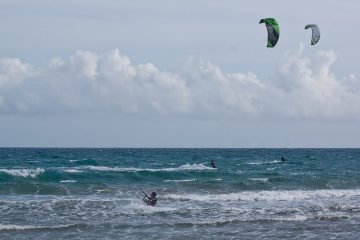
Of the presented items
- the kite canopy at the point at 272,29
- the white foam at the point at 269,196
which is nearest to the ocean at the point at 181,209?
the white foam at the point at 269,196

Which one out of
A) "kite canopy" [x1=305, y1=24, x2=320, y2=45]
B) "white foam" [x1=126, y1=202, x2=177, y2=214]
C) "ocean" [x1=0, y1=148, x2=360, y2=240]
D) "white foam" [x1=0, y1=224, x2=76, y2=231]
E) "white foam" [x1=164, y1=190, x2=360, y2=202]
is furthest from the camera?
"white foam" [x1=164, y1=190, x2=360, y2=202]

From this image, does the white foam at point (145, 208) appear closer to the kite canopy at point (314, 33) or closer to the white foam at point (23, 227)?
the white foam at point (23, 227)

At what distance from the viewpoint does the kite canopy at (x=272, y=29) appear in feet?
64.1

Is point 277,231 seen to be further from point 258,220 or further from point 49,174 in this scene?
point 49,174

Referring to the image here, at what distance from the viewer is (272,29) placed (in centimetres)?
1970

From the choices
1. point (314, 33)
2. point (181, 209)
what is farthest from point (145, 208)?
point (314, 33)

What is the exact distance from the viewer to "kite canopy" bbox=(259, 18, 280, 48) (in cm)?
1955

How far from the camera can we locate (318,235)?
1897 centimetres

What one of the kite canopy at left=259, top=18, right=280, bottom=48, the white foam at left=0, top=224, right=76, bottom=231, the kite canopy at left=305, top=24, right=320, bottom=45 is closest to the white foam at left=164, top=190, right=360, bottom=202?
the white foam at left=0, top=224, right=76, bottom=231

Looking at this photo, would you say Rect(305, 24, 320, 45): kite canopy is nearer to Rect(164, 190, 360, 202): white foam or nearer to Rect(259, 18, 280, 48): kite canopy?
Rect(259, 18, 280, 48): kite canopy

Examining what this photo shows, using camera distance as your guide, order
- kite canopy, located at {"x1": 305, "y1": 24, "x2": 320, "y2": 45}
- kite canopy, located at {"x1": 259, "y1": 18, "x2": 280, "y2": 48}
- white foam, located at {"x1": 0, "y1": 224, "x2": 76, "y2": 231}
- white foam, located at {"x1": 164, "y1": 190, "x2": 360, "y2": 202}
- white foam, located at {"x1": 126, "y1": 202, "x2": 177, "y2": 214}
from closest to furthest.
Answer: kite canopy, located at {"x1": 259, "y1": 18, "x2": 280, "y2": 48} < white foam, located at {"x1": 0, "y1": 224, "x2": 76, "y2": 231} < kite canopy, located at {"x1": 305, "y1": 24, "x2": 320, "y2": 45} < white foam, located at {"x1": 126, "y1": 202, "x2": 177, "y2": 214} < white foam, located at {"x1": 164, "y1": 190, "x2": 360, "y2": 202}

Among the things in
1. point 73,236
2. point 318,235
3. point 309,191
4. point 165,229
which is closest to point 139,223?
point 165,229

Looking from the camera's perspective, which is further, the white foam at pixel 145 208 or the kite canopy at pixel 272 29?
the white foam at pixel 145 208

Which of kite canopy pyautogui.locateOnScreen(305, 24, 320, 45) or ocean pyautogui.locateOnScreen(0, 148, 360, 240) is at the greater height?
kite canopy pyautogui.locateOnScreen(305, 24, 320, 45)
